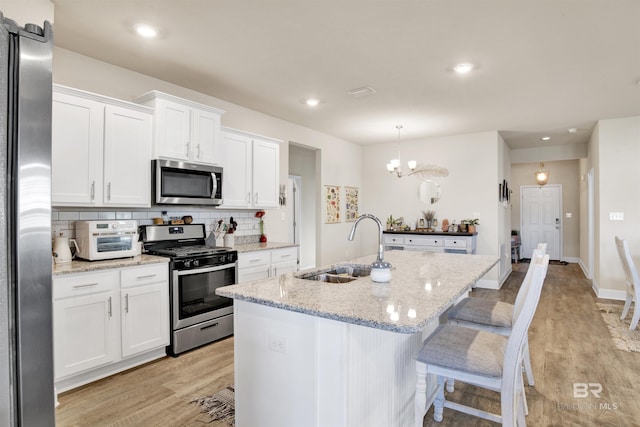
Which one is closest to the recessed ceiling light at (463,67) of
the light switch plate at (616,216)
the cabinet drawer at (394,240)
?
the cabinet drawer at (394,240)

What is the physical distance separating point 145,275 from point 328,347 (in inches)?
79.4

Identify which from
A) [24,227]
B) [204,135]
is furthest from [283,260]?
[24,227]

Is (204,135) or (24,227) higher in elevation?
(204,135)

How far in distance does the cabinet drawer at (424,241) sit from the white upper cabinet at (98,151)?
Answer: 4.36 m

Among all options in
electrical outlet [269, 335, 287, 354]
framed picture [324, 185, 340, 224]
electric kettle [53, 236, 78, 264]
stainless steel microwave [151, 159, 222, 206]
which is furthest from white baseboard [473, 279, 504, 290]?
electric kettle [53, 236, 78, 264]

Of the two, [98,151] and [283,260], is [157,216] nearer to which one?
[98,151]

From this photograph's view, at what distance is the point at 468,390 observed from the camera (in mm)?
2576

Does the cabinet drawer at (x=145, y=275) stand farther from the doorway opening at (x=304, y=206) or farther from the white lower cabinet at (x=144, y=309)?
the doorway opening at (x=304, y=206)

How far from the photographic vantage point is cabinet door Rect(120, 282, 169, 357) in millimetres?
2770

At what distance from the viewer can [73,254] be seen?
2.93 meters

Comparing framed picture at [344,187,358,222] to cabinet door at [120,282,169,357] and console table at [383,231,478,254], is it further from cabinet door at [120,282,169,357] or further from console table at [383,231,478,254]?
cabinet door at [120,282,169,357]

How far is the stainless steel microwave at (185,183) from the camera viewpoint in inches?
126

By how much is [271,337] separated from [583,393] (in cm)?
235

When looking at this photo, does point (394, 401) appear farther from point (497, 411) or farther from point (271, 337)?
point (497, 411)
